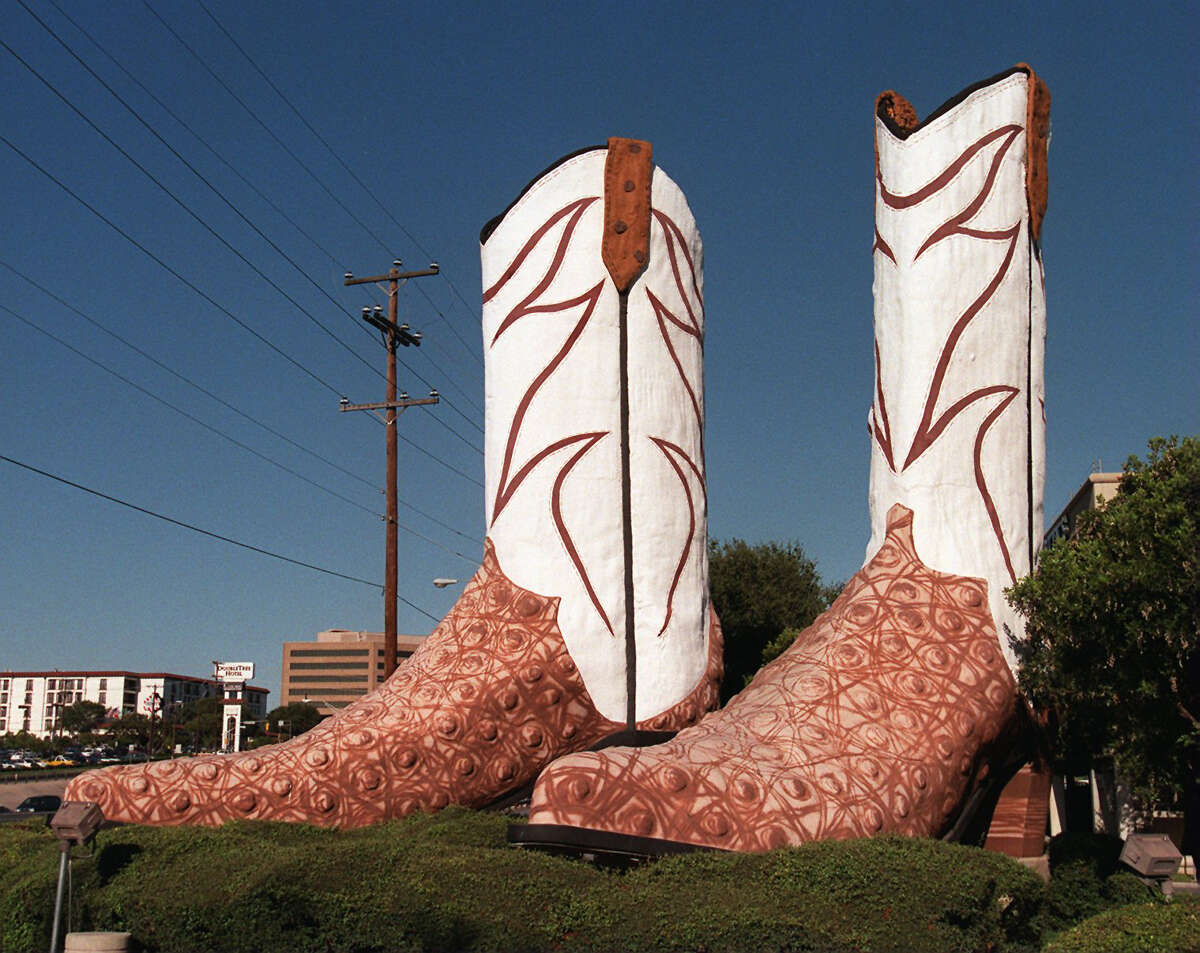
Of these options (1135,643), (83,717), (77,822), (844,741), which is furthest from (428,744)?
(83,717)

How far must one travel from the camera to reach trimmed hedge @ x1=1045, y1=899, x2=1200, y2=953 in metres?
4.43

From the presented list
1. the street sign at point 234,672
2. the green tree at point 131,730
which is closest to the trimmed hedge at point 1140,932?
the street sign at point 234,672

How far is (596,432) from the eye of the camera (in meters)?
8.28

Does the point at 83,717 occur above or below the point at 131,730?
above

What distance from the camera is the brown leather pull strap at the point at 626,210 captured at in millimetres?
8320

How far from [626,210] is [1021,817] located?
4.60m

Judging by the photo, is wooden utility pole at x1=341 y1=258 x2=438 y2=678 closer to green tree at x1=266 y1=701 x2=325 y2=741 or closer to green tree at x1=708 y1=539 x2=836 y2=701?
green tree at x1=708 y1=539 x2=836 y2=701

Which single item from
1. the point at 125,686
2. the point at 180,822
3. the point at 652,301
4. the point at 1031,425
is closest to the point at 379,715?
the point at 180,822

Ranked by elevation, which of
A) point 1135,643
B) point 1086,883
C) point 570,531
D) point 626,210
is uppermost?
point 626,210

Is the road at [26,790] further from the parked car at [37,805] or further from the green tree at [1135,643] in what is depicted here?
the green tree at [1135,643]

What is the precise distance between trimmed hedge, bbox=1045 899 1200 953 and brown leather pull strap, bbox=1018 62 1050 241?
4.63 metres

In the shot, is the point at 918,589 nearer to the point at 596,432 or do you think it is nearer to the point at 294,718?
the point at 596,432

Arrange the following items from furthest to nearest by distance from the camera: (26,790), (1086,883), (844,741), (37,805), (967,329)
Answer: (26,790) < (37,805) < (967,329) < (1086,883) < (844,741)

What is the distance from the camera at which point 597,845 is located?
5.14 m
